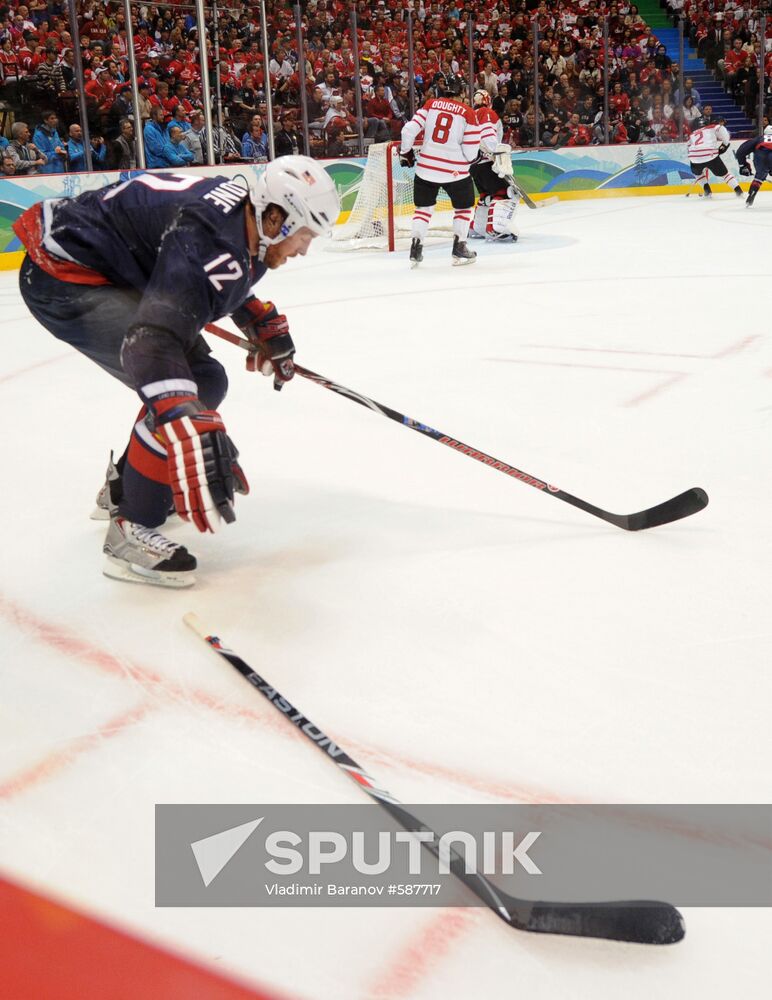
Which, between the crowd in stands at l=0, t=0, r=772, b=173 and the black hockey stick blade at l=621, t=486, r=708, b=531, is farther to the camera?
the crowd in stands at l=0, t=0, r=772, b=173

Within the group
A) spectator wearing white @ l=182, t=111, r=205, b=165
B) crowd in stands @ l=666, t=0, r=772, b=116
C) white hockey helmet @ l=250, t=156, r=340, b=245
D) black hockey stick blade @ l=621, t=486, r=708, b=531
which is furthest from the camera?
crowd in stands @ l=666, t=0, r=772, b=116

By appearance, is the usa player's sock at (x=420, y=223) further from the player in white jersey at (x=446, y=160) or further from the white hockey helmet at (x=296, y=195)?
the white hockey helmet at (x=296, y=195)

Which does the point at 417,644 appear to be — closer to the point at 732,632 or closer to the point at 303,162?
the point at 732,632

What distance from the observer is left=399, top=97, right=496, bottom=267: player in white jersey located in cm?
715

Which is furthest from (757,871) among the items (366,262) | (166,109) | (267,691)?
(166,109)

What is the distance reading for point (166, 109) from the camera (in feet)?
29.0

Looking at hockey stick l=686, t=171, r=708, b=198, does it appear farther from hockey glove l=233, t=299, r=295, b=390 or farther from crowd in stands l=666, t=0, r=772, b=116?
hockey glove l=233, t=299, r=295, b=390

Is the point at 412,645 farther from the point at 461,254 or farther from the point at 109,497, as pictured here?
the point at 461,254

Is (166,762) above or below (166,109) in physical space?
below

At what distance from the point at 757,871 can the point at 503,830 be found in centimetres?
32

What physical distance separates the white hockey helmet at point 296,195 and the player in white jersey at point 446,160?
17.5 ft

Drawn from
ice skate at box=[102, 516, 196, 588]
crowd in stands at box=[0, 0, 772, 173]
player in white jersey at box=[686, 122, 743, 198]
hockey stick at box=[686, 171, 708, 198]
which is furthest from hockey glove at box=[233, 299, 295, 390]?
hockey stick at box=[686, 171, 708, 198]

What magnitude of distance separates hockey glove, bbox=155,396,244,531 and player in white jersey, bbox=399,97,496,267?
5.60 m

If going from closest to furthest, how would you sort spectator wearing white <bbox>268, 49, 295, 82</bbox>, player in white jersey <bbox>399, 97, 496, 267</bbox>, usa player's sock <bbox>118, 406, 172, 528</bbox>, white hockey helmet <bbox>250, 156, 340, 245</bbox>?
white hockey helmet <bbox>250, 156, 340, 245</bbox> → usa player's sock <bbox>118, 406, 172, 528</bbox> → player in white jersey <bbox>399, 97, 496, 267</bbox> → spectator wearing white <bbox>268, 49, 295, 82</bbox>
